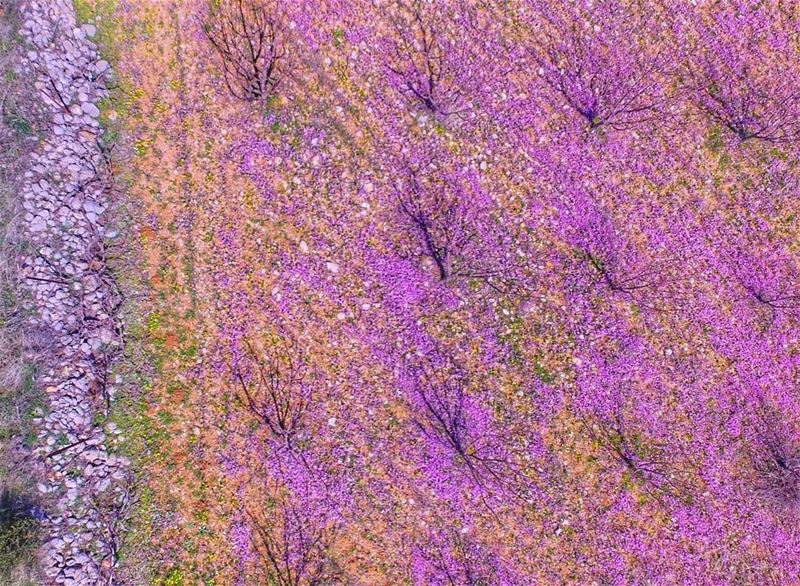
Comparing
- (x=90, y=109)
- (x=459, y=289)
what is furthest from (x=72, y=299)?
(x=459, y=289)

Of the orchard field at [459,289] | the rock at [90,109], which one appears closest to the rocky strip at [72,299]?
the rock at [90,109]

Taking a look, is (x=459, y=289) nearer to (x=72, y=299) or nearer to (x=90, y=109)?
(x=72, y=299)

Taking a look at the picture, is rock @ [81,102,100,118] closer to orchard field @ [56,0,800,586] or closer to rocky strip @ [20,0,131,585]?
rocky strip @ [20,0,131,585]

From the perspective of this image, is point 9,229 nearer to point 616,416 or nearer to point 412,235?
point 412,235

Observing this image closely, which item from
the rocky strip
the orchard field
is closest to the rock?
the rocky strip

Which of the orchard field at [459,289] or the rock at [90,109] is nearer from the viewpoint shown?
the rock at [90,109]

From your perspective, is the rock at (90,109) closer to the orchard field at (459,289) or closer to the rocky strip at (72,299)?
the rocky strip at (72,299)
